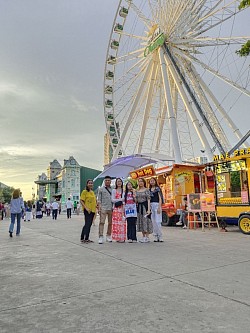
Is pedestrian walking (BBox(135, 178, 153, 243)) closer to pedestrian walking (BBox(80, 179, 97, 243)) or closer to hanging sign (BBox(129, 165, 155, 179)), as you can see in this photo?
pedestrian walking (BBox(80, 179, 97, 243))

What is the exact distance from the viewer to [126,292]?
10.9 feet

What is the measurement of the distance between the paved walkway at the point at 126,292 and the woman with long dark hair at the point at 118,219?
6.42ft

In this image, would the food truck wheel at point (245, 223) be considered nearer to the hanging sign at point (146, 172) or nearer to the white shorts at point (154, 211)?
the white shorts at point (154, 211)

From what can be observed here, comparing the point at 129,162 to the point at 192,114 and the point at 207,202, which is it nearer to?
the point at 192,114

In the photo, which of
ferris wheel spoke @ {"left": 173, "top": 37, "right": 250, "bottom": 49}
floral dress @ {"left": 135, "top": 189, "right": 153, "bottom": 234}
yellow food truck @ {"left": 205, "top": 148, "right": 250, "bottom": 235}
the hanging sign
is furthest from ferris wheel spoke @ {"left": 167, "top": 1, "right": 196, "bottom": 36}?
floral dress @ {"left": 135, "top": 189, "right": 153, "bottom": 234}

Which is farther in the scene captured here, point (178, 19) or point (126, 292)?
point (178, 19)

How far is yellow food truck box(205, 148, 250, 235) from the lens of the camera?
9398mm

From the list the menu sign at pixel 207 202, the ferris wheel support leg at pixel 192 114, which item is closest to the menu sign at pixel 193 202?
the menu sign at pixel 207 202

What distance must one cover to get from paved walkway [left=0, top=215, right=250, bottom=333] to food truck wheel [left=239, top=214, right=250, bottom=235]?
3621 millimetres

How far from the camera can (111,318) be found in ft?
8.50

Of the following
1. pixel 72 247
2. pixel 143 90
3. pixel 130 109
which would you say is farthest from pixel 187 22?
pixel 72 247

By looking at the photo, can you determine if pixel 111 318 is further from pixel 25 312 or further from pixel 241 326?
pixel 241 326

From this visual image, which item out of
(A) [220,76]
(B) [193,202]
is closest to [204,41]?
(A) [220,76]

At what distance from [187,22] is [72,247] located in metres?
19.8
